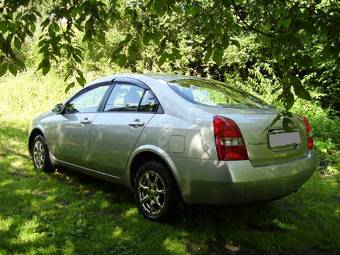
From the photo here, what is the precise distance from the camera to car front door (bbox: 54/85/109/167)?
5.60 meters

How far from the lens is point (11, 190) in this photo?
5.77m

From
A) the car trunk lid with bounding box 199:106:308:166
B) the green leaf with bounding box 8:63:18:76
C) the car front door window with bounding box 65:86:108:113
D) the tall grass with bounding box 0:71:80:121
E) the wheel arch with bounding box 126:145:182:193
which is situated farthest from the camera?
the tall grass with bounding box 0:71:80:121

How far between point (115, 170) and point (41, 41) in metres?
1.88

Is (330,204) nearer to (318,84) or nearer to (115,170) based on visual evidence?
(115,170)

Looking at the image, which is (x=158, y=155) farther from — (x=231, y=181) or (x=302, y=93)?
(x=302, y=93)

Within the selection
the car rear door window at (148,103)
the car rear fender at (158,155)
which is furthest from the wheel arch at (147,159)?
the car rear door window at (148,103)

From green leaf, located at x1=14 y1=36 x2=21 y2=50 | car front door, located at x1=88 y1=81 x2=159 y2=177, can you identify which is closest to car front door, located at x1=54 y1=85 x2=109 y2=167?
car front door, located at x1=88 y1=81 x2=159 y2=177

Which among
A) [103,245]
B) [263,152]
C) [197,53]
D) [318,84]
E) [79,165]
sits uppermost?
[197,53]

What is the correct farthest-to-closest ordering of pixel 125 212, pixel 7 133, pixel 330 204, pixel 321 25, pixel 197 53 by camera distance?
pixel 197 53
pixel 7 133
pixel 330 204
pixel 125 212
pixel 321 25

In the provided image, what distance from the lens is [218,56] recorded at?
382 cm

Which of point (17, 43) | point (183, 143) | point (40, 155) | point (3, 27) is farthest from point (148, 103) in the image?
point (40, 155)

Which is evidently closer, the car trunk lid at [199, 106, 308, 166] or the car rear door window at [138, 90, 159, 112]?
the car trunk lid at [199, 106, 308, 166]

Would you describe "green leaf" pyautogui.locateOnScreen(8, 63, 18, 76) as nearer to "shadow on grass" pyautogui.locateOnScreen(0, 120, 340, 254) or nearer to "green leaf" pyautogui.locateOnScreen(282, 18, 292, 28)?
"shadow on grass" pyautogui.locateOnScreen(0, 120, 340, 254)

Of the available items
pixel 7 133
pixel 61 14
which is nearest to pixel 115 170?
pixel 61 14
